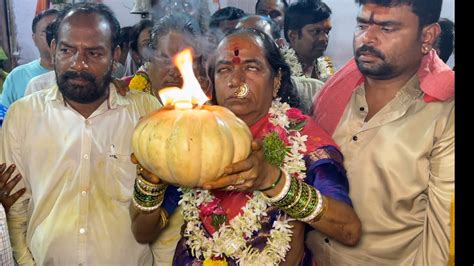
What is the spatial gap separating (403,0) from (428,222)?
0.88 m

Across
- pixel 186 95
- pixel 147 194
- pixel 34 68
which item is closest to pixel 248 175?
pixel 186 95

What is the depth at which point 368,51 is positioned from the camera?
7.77 feet

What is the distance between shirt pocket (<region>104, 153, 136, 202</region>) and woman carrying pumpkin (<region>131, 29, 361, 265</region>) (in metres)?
0.30

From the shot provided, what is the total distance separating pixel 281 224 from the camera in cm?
216

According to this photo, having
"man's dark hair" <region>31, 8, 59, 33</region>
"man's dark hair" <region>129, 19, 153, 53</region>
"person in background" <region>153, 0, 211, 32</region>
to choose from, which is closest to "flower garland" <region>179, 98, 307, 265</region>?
"person in background" <region>153, 0, 211, 32</region>

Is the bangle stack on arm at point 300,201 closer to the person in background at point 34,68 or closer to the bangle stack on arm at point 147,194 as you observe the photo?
the bangle stack on arm at point 147,194

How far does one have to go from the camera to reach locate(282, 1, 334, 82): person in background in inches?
113

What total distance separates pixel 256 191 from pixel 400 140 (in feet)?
2.03

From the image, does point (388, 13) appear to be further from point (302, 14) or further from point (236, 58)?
point (302, 14)

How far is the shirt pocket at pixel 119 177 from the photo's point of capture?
2559 millimetres

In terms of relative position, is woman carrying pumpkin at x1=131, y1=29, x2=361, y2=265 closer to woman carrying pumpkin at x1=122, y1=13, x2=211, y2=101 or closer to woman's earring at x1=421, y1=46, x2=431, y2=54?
woman's earring at x1=421, y1=46, x2=431, y2=54
